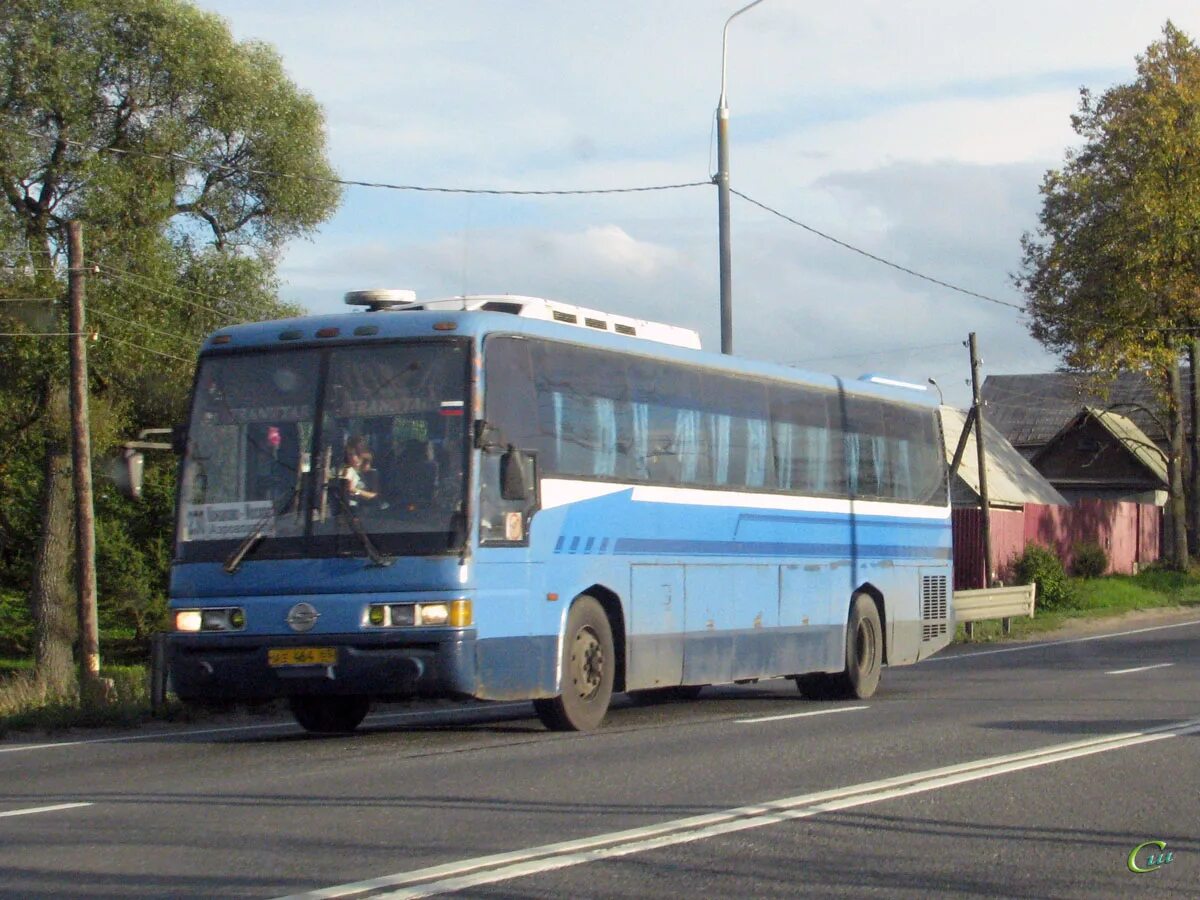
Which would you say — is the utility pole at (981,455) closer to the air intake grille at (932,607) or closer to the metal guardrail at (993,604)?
the metal guardrail at (993,604)

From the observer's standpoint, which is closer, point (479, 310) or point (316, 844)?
point (316, 844)

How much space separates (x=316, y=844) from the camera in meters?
7.75

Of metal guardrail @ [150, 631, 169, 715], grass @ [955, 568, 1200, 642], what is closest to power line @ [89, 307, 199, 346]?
grass @ [955, 568, 1200, 642]

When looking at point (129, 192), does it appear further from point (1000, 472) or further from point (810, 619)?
point (1000, 472)

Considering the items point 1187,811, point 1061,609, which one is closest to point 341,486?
point 1187,811

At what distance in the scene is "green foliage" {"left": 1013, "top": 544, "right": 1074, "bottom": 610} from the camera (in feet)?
131

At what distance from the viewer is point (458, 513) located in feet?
40.0

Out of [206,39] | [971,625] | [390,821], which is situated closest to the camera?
[390,821]

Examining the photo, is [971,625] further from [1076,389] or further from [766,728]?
[1076,389]

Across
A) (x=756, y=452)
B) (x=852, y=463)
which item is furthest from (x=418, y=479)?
(x=852, y=463)

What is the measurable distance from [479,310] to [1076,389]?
3888 cm

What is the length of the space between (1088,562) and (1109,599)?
395 inches

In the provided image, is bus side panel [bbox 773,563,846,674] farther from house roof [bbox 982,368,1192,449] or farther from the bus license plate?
house roof [bbox 982,368,1192,449]

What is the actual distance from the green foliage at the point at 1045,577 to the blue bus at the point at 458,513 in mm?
25617
